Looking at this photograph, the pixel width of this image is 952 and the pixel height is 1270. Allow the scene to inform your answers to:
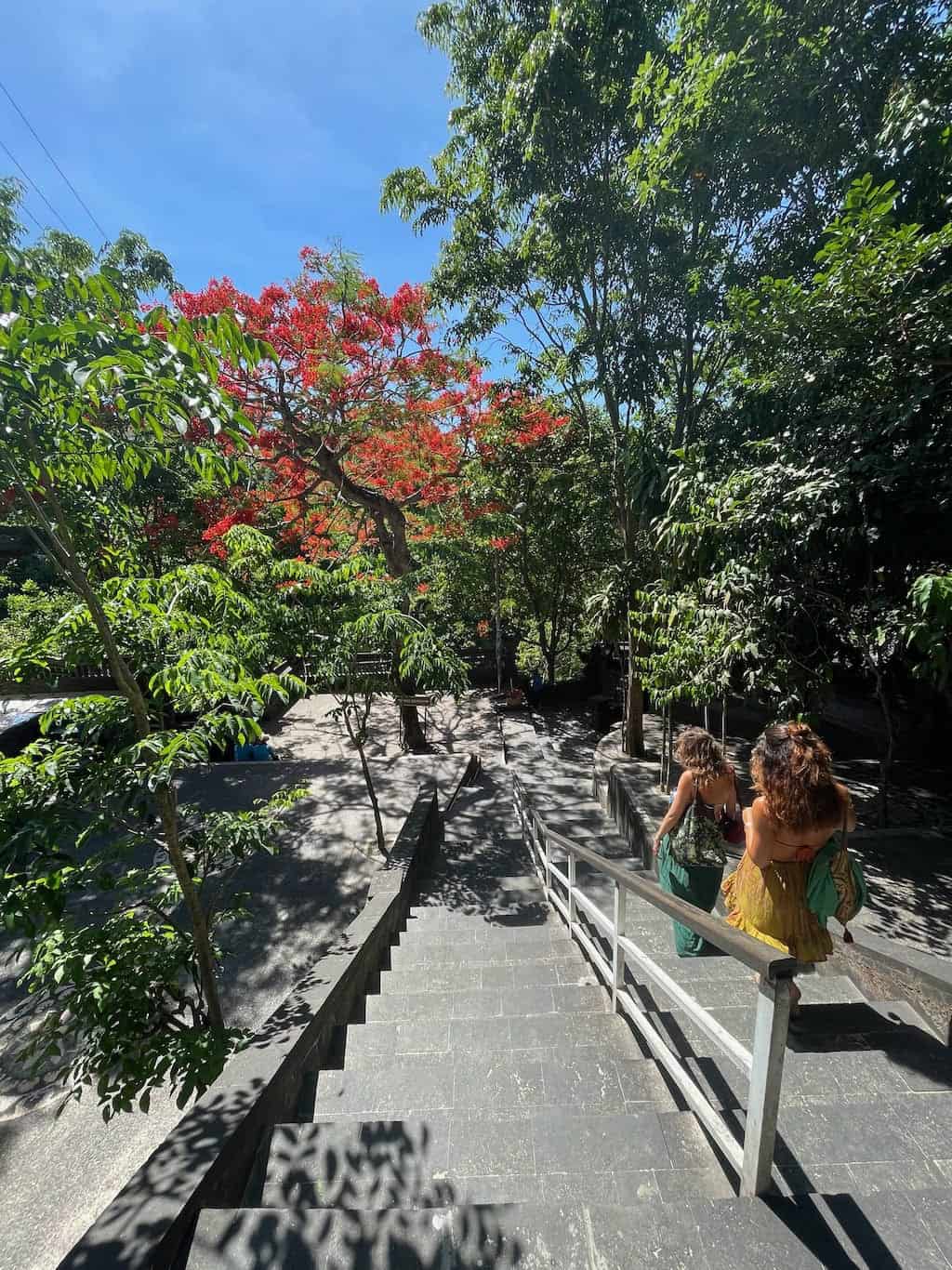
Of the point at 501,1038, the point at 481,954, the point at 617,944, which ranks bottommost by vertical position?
the point at 481,954

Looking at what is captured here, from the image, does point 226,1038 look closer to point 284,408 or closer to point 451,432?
point 284,408

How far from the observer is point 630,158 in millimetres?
5191

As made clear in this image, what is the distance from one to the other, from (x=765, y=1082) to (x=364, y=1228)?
113 centimetres

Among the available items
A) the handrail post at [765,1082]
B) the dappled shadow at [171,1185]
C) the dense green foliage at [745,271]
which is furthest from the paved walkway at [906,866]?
the dappled shadow at [171,1185]

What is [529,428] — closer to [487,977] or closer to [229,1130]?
[487,977]

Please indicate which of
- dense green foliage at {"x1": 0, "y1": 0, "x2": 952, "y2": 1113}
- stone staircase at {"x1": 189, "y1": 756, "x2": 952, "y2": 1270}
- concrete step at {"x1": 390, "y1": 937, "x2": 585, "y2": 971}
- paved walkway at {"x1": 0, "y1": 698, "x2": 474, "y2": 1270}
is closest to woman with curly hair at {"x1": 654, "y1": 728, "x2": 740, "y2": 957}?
stone staircase at {"x1": 189, "y1": 756, "x2": 952, "y2": 1270}

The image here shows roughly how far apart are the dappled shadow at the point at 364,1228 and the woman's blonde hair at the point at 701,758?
2120mm

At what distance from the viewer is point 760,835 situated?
2.40 meters

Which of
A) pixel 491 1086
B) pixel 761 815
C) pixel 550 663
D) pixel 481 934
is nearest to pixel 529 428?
pixel 550 663

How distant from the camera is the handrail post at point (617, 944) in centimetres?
246

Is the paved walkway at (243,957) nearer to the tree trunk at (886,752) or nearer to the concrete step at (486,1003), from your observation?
the concrete step at (486,1003)

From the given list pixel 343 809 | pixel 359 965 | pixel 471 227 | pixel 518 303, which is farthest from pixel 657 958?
pixel 471 227

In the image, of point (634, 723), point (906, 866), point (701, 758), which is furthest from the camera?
Answer: point (634, 723)

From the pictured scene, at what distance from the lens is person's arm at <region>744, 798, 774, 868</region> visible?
2.40 m
